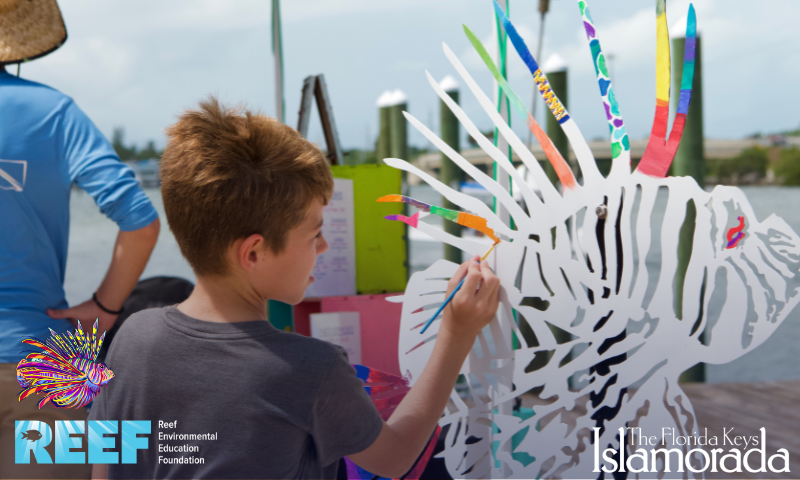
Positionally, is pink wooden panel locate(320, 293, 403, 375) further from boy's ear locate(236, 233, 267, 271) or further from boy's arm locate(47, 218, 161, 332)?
boy's ear locate(236, 233, 267, 271)

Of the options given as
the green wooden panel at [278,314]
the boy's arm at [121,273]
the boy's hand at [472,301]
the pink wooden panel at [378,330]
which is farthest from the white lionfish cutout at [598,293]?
the green wooden panel at [278,314]

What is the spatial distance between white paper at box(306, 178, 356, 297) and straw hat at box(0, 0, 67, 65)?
786 millimetres

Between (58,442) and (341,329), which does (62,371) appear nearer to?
(58,442)

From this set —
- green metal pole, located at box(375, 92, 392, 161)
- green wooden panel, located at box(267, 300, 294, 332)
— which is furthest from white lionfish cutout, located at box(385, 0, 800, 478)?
green metal pole, located at box(375, 92, 392, 161)

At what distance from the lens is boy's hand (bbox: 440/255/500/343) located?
1.04m

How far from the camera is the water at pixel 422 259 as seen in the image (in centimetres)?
222

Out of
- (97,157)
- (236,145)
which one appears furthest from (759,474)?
(97,157)

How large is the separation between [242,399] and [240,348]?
7 centimetres

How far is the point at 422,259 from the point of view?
828 cm

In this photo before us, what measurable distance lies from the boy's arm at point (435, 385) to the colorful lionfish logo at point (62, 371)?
55 cm

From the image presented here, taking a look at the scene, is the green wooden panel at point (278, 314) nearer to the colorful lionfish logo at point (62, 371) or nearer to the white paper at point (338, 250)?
the white paper at point (338, 250)

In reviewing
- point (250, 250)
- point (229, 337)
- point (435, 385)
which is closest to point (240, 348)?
point (229, 337)

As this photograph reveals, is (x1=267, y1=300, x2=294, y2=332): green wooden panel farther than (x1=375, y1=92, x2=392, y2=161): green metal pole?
No

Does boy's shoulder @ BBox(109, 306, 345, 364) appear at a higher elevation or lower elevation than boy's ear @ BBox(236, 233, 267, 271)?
lower
